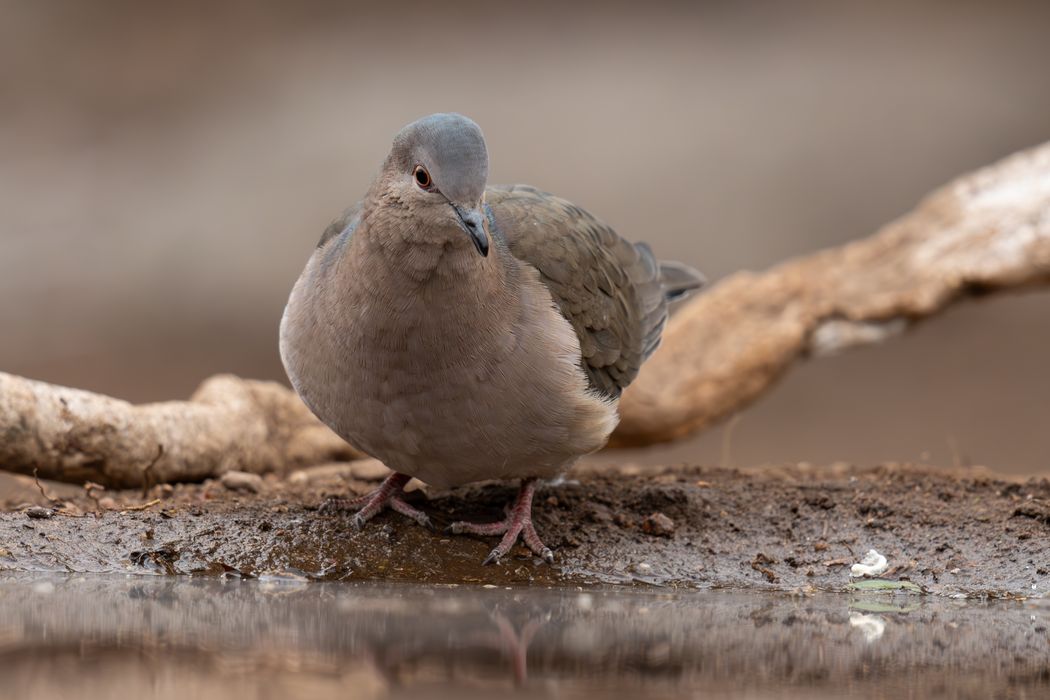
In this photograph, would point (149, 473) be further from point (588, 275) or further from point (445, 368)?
point (588, 275)

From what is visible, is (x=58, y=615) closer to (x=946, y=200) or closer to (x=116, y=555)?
(x=116, y=555)

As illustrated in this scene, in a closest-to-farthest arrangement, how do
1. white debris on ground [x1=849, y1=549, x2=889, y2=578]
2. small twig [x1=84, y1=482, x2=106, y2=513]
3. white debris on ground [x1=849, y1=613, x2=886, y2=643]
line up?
white debris on ground [x1=849, y1=613, x2=886, y2=643], white debris on ground [x1=849, y1=549, x2=889, y2=578], small twig [x1=84, y1=482, x2=106, y2=513]

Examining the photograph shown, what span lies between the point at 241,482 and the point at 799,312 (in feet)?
9.29

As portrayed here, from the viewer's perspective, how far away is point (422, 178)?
3566 mm

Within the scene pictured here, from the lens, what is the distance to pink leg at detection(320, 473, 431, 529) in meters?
4.09

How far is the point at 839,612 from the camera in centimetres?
341

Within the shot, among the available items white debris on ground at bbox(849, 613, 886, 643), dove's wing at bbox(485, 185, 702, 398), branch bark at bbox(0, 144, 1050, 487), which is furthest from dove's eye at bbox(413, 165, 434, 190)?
branch bark at bbox(0, 144, 1050, 487)

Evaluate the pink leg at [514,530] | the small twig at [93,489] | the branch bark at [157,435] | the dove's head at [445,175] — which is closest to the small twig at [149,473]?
the branch bark at [157,435]

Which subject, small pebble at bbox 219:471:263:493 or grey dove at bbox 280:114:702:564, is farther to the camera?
small pebble at bbox 219:471:263:493

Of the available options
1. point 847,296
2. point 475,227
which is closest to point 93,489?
point 475,227

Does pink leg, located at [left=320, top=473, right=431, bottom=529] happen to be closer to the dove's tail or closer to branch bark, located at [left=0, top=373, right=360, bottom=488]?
branch bark, located at [left=0, top=373, right=360, bottom=488]

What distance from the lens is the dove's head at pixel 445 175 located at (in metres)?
3.46

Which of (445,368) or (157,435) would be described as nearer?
(445,368)

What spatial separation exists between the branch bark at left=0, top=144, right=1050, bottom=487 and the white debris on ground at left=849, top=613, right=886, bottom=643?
8.77 feet
